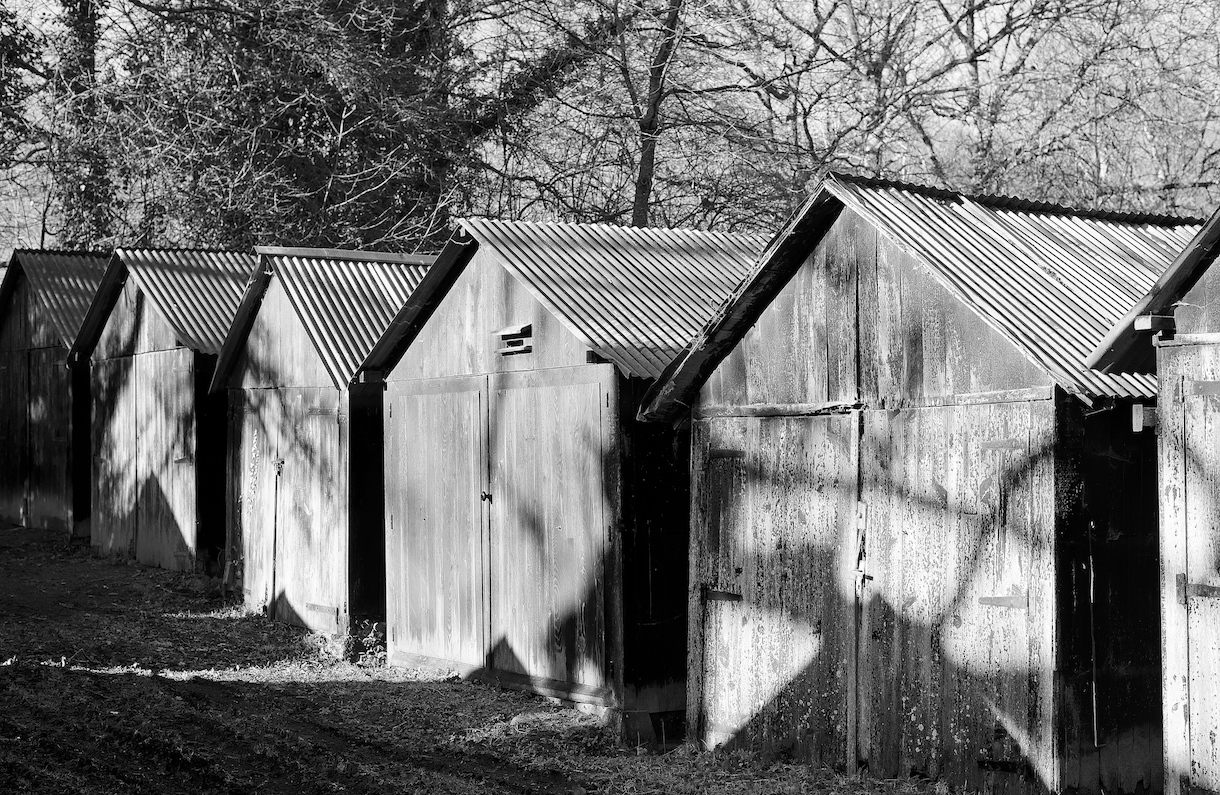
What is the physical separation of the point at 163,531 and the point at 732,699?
1108 cm

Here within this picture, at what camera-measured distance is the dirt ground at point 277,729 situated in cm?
799

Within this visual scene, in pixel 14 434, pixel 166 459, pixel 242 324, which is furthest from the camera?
pixel 14 434

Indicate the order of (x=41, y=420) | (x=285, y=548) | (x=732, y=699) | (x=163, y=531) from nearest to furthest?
(x=732, y=699) → (x=285, y=548) → (x=163, y=531) → (x=41, y=420)

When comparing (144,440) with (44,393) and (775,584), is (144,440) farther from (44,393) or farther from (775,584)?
(775,584)

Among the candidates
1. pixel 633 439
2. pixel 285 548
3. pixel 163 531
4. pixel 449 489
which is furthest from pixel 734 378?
pixel 163 531

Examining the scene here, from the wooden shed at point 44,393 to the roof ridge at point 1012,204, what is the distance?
15397mm

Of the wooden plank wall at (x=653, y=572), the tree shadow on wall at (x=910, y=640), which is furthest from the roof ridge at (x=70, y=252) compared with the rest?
the tree shadow on wall at (x=910, y=640)

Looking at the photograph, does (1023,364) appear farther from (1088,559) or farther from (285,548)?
(285,548)

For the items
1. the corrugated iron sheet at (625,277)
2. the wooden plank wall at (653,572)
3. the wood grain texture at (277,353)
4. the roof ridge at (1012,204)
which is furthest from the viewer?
the wood grain texture at (277,353)

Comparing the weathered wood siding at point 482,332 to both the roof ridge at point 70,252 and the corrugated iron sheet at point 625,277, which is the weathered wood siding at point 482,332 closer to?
the corrugated iron sheet at point 625,277

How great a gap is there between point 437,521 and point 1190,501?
6977 millimetres

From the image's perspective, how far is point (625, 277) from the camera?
11117mm

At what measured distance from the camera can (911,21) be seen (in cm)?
2220

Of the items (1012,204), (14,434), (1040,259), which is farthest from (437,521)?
(14,434)
